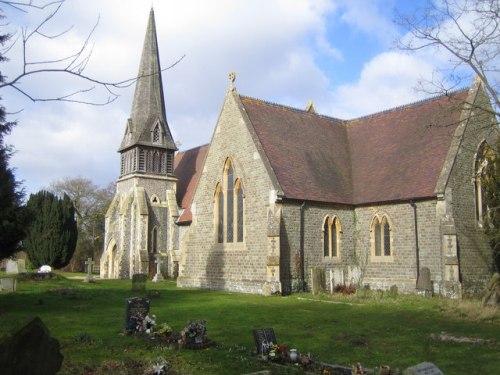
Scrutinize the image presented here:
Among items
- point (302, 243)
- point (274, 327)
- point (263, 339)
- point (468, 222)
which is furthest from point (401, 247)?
point (263, 339)

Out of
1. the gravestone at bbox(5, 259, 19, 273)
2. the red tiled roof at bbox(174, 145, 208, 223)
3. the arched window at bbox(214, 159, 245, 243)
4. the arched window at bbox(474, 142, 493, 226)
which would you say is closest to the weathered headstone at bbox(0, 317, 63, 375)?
the arched window at bbox(214, 159, 245, 243)

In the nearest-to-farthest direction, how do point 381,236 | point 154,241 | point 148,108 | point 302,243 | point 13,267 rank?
1. point 302,243
2. point 381,236
3. point 13,267
4. point 154,241
5. point 148,108

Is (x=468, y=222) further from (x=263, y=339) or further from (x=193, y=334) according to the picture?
(x=193, y=334)

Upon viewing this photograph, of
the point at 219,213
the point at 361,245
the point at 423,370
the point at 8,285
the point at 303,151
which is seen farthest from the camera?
the point at 219,213

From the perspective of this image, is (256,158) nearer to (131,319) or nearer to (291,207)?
(291,207)

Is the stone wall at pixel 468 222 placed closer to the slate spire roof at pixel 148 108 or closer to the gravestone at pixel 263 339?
the gravestone at pixel 263 339

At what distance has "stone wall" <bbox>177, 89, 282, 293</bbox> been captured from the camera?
23.8 m

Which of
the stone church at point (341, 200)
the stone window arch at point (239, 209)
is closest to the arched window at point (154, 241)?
the stone church at point (341, 200)

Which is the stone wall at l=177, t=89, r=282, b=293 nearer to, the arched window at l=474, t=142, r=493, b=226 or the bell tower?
the bell tower

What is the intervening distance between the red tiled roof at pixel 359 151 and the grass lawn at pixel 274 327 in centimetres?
554

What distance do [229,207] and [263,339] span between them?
16517mm

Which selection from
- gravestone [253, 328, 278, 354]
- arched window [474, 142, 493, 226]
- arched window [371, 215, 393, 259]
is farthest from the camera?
arched window [371, 215, 393, 259]

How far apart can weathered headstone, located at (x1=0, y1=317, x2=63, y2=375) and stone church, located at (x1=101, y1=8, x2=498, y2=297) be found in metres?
16.6

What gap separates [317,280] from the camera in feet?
73.5
